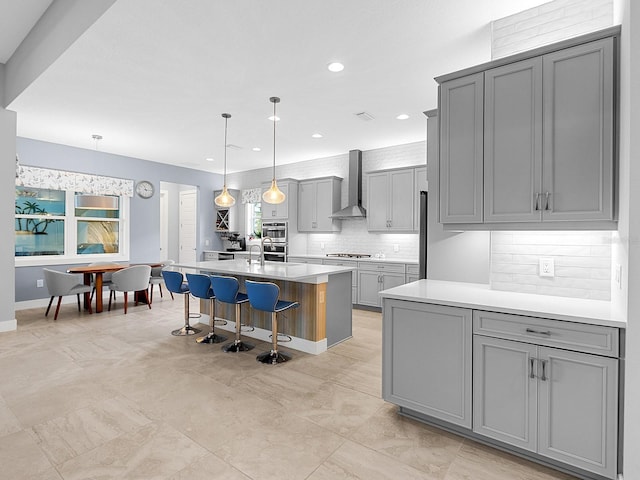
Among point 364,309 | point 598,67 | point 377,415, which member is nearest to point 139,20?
point 598,67

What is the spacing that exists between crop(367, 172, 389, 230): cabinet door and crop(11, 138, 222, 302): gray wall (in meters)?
4.52

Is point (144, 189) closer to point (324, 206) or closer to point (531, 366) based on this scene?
point (324, 206)

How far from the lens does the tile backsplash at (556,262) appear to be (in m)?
2.24

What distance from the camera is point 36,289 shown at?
616 centimetres

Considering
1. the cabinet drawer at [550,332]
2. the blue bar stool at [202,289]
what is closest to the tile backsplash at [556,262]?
the cabinet drawer at [550,332]

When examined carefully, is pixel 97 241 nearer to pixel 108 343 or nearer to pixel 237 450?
pixel 108 343

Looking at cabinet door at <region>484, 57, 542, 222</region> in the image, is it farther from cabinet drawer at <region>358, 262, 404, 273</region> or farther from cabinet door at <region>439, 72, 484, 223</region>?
cabinet drawer at <region>358, 262, 404, 273</region>

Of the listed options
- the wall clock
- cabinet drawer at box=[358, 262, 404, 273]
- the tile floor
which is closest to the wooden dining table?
the tile floor

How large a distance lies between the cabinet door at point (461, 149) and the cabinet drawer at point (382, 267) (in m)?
3.21

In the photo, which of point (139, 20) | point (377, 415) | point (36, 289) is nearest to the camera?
point (377, 415)

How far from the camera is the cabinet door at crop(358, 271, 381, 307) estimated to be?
592cm

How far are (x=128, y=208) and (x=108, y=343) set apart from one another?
411cm

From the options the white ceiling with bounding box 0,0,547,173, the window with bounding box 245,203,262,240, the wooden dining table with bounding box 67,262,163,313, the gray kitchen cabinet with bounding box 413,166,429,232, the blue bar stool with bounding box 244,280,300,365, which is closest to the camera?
the white ceiling with bounding box 0,0,547,173

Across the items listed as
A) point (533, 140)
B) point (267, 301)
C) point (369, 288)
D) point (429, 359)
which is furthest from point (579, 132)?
point (369, 288)
